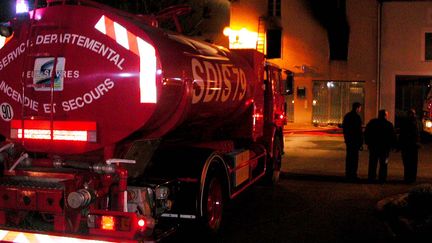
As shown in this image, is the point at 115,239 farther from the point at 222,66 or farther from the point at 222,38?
the point at 222,38

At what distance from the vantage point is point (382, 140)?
1181 centimetres

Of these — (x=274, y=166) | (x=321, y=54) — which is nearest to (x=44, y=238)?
(x=274, y=166)

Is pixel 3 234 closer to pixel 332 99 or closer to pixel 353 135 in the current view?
pixel 353 135

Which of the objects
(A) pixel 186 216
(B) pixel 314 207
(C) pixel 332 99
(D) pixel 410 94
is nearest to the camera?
(A) pixel 186 216

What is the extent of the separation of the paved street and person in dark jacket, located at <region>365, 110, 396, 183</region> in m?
0.40

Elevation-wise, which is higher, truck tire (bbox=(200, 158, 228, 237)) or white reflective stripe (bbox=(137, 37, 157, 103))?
white reflective stripe (bbox=(137, 37, 157, 103))

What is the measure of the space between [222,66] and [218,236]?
94.3 inches

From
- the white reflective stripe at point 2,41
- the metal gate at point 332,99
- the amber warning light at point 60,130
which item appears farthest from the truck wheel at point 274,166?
the metal gate at point 332,99

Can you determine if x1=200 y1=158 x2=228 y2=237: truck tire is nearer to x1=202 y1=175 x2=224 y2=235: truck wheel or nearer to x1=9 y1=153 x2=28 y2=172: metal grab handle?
x1=202 y1=175 x2=224 y2=235: truck wheel

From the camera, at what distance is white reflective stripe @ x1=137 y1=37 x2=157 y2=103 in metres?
5.82

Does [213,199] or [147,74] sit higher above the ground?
[147,74]

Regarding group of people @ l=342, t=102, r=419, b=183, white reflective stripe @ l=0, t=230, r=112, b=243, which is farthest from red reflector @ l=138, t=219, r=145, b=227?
group of people @ l=342, t=102, r=419, b=183

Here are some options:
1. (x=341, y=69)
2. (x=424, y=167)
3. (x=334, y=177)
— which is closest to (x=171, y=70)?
(x=334, y=177)

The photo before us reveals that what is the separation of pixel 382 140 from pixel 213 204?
218 inches
